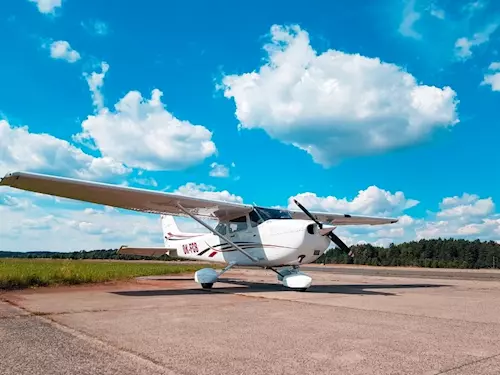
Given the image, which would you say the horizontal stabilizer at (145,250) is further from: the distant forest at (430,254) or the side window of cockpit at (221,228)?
the distant forest at (430,254)

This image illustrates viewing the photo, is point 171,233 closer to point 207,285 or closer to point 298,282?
point 207,285

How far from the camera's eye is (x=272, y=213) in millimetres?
14180

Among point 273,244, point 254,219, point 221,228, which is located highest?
point 254,219

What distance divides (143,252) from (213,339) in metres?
15.0

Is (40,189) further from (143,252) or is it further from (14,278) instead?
(143,252)

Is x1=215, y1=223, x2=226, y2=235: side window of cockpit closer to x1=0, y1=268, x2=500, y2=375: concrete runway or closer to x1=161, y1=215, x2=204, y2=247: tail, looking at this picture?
x1=161, y1=215, x2=204, y2=247: tail

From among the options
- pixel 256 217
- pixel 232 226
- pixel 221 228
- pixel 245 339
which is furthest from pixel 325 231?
pixel 245 339

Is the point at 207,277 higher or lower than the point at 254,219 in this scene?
lower

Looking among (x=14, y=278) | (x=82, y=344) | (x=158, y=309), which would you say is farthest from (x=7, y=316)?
(x=14, y=278)

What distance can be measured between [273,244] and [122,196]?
4.92m

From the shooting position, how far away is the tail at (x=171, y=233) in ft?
62.2

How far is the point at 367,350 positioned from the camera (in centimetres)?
457

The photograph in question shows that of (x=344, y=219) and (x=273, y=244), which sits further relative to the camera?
(x=344, y=219)

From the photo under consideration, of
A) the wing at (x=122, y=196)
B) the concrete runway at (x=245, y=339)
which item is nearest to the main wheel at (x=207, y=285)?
the wing at (x=122, y=196)
